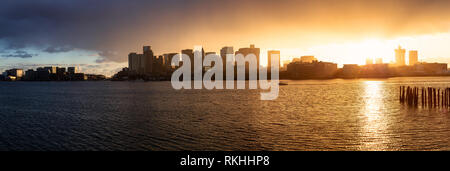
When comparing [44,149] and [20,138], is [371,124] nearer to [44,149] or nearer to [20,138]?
[44,149]

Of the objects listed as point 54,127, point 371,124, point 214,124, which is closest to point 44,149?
point 54,127
